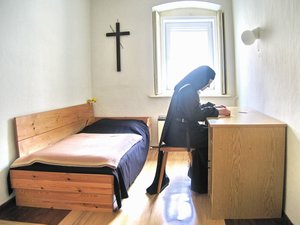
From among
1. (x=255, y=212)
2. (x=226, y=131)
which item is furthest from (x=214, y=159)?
(x=255, y=212)

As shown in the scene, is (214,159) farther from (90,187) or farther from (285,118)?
(90,187)

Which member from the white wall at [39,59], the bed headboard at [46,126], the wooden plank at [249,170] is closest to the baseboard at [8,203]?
the white wall at [39,59]

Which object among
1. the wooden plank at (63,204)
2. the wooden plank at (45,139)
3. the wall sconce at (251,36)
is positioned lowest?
the wooden plank at (63,204)

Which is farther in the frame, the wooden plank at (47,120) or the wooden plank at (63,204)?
the wooden plank at (47,120)

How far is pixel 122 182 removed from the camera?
2123 millimetres

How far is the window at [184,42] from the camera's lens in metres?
3.86

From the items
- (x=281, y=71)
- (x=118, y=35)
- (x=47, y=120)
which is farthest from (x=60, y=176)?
A: (x=118, y=35)

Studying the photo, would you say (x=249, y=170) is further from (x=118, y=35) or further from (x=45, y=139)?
(x=118, y=35)

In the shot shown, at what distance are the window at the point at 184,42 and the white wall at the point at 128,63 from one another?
137mm

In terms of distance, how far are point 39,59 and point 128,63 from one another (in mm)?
1461

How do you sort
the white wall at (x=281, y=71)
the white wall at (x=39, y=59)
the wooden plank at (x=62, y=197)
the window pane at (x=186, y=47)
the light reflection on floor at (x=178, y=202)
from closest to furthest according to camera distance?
the white wall at (x=281, y=71) → the light reflection on floor at (x=178, y=202) → the wooden plank at (x=62, y=197) → the white wall at (x=39, y=59) → the window pane at (x=186, y=47)

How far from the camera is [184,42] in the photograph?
3.98 m

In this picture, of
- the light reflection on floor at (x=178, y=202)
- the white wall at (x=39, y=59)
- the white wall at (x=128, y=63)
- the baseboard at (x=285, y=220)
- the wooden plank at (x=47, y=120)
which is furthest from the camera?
the white wall at (x=128, y=63)

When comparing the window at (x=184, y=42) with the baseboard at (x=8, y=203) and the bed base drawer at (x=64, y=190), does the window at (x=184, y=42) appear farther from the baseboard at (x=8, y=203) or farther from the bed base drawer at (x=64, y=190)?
the baseboard at (x=8, y=203)
